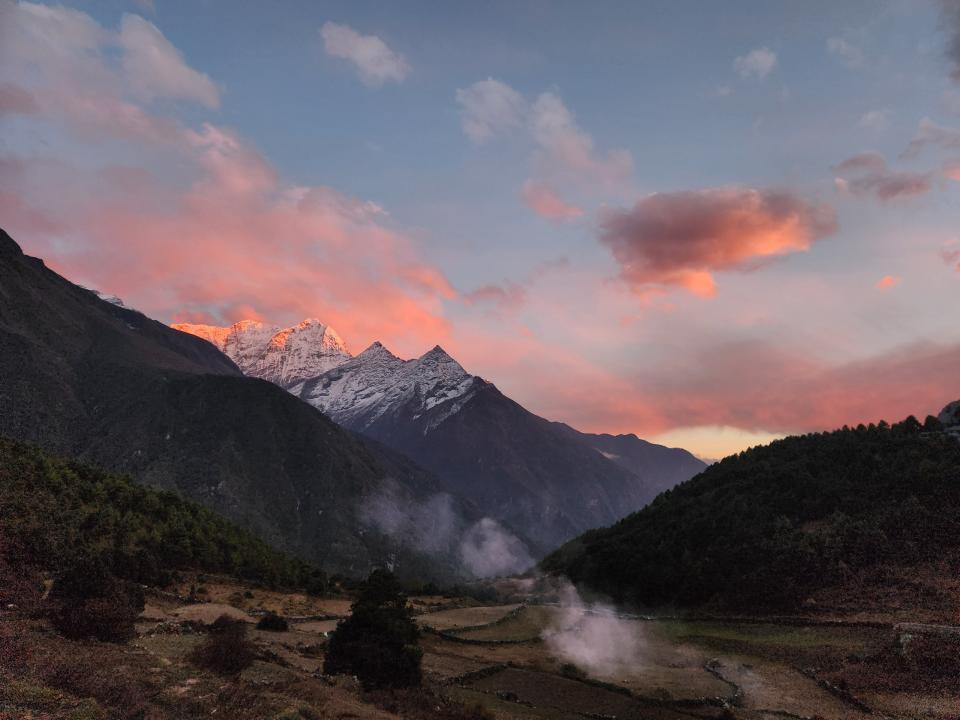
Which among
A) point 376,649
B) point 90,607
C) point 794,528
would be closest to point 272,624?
point 376,649

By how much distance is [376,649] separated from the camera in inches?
1228

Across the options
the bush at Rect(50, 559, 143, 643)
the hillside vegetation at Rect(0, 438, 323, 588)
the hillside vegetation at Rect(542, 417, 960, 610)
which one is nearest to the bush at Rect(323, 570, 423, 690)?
the bush at Rect(50, 559, 143, 643)

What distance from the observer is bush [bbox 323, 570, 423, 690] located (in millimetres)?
30953

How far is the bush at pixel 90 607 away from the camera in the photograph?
2675 centimetres

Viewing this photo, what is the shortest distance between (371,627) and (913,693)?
35283mm

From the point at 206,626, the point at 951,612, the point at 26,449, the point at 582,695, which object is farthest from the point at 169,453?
the point at 951,612

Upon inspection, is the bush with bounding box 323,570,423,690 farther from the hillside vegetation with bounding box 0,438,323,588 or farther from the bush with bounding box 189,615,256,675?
the hillside vegetation with bounding box 0,438,323,588

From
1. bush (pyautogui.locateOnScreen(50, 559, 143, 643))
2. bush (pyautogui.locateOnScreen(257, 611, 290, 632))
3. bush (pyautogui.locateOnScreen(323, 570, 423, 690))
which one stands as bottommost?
bush (pyautogui.locateOnScreen(257, 611, 290, 632))

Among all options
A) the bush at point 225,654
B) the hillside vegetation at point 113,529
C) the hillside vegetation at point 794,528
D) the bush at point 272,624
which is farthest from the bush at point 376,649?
the hillside vegetation at point 794,528

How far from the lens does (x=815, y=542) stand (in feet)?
227

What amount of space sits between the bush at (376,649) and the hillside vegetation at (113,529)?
18694 mm

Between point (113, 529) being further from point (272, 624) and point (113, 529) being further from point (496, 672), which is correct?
point (496, 672)

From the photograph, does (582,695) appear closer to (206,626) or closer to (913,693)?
→ (913,693)

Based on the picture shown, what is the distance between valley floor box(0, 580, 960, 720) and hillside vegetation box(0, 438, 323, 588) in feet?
22.0
